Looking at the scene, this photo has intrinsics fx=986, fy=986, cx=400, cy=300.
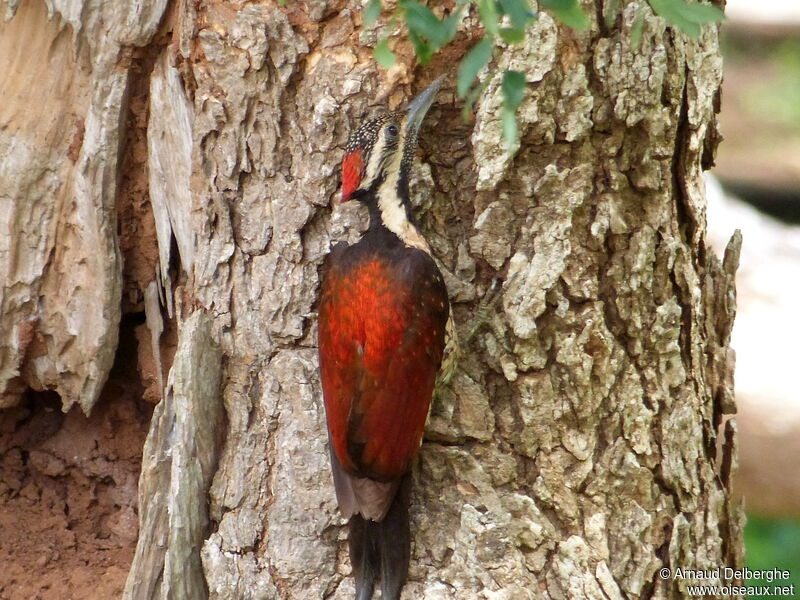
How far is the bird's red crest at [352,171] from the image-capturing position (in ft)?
9.05

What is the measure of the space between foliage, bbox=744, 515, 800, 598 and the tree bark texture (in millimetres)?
2451

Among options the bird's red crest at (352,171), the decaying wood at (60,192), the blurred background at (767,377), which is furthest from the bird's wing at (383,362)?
the blurred background at (767,377)

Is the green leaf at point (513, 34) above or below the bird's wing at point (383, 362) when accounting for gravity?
above

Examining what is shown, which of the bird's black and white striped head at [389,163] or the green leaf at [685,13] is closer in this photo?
the green leaf at [685,13]

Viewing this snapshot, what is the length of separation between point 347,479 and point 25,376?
1.51 m

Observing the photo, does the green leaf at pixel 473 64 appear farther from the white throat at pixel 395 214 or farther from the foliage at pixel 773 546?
the foliage at pixel 773 546

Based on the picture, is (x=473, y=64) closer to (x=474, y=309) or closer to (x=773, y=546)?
(x=474, y=309)

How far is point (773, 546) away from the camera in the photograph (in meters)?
5.62

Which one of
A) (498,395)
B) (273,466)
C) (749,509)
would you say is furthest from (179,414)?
(749,509)

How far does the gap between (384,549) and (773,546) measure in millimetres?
3651

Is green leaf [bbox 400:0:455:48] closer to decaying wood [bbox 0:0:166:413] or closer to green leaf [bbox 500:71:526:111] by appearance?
green leaf [bbox 500:71:526:111]

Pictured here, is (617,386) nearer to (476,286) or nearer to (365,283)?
(476,286)
